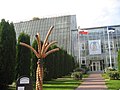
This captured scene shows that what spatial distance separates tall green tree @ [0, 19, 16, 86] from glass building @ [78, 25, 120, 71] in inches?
1680

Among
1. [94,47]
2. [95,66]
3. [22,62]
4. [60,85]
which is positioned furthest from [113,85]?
[95,66]

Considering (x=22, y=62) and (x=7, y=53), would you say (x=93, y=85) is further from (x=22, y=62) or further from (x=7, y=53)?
(x=7, y=53)

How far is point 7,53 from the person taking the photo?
15859 millimetres

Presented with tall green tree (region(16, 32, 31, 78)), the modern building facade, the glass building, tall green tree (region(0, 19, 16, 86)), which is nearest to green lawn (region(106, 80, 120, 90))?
tall green tree (region(16, 32, 31, 78))

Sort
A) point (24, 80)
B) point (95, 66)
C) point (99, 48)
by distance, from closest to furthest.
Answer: point (24, 80)
point (99, 48)
point (95, 66)

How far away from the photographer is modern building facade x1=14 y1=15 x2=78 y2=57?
6125 cm

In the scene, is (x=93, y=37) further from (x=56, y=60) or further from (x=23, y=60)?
(x=23, y=60)

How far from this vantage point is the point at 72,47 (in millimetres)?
60906

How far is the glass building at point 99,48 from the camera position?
58.5m

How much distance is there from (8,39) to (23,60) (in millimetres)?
2752

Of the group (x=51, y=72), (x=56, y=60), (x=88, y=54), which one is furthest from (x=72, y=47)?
(x=51, y=72)

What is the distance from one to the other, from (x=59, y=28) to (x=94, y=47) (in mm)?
11245

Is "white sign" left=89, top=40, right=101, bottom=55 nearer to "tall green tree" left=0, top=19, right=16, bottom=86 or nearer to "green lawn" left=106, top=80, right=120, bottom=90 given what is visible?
"green lawn" left=106, top=80, right=120, bottom=90

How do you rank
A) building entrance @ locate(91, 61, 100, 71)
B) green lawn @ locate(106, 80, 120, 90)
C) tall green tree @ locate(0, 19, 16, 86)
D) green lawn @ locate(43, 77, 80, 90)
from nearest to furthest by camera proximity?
tall green tree @ locate(0, 19, 16, 86) → green lawn @ locate(106, 80, 120, 90) → green lawn @ locate(43, 77, 80, 90) → building entrance @ locate(91, 61, 100, 71)
